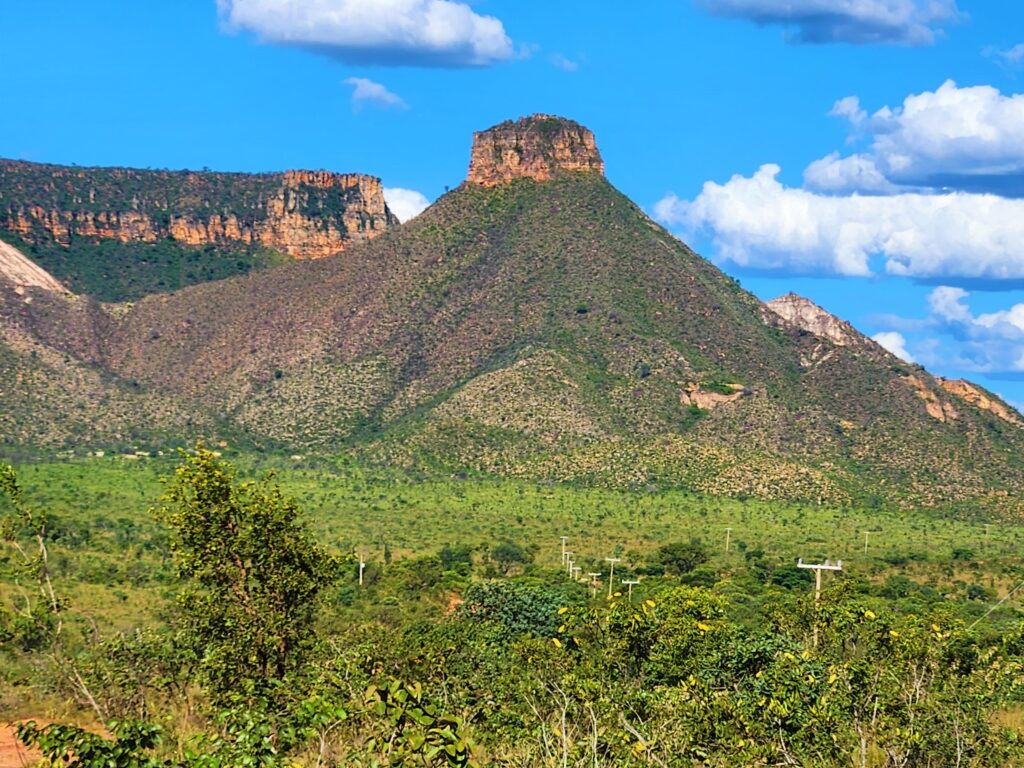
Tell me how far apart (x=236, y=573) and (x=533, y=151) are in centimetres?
12797

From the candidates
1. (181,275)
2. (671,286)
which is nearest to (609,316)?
(671,286)

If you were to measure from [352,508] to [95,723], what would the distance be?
68109 mm

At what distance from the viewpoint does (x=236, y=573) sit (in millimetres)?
22922

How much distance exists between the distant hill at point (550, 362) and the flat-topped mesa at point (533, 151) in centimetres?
22

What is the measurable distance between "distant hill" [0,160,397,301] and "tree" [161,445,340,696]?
509ft

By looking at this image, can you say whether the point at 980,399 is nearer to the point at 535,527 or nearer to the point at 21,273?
the point at 535,527

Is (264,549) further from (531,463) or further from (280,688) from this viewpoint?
(531,463)

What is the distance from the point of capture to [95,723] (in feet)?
97.8

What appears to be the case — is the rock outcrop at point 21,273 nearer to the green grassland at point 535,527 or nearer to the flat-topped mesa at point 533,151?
the green grassland at point 535,527

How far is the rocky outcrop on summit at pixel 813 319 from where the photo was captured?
142m

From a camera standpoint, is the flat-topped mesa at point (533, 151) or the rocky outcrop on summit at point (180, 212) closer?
the flat-topped mesa at point (533, 151)

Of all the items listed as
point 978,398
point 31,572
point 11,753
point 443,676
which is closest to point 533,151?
point 978,398

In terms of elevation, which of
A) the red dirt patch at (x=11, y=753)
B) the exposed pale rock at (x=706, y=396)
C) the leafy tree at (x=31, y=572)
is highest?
the exposed pale rock at (x=706, y=396)

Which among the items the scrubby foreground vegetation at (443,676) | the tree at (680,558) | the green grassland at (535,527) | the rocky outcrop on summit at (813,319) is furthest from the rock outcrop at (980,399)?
the scrubby foreground vegetation at (443,676)
